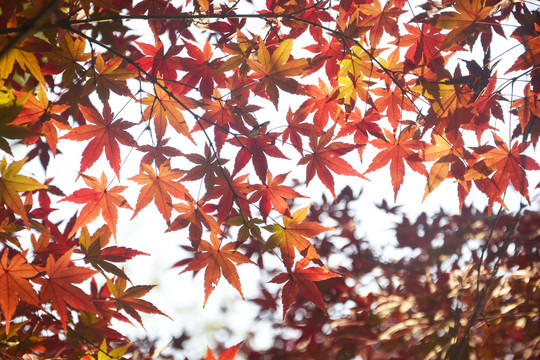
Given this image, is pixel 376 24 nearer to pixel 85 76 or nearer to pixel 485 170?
pixel 485 170

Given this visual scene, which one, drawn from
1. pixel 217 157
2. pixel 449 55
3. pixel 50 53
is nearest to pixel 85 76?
pixel 50 53

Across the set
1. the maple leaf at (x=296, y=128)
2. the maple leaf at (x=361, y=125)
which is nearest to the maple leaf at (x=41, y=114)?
the maple leaf at (x=296, y=128)

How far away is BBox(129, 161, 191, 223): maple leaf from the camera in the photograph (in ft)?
3.88

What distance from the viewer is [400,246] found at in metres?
2.46

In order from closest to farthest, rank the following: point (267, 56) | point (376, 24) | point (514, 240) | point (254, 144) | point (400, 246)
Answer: point (267, 56) < point (254, 144) < point (376, 24) < point (514, 240) < point (400, 246)

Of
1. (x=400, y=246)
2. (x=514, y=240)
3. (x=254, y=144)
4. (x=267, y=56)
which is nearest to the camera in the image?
(x=267, y=56)

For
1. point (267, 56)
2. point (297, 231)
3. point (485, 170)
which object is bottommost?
point (297, 231)

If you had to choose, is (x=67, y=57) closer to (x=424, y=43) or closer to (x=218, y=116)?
(x=218, y=116)

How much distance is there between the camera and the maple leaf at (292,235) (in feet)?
3.95

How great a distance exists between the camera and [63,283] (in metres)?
1.04

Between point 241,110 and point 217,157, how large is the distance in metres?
0.17

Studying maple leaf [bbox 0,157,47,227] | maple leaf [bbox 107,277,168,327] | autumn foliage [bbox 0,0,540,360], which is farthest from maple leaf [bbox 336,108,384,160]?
maple leaf [bbox 0,157,47,227]

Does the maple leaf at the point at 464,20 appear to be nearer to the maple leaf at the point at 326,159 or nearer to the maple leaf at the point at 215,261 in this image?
the maple leaf at the point at 326,159

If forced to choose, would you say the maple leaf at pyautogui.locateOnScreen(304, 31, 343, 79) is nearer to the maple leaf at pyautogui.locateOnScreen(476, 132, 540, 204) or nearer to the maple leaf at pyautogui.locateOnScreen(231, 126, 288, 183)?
the maple leaf at pyautogui.locateOnScreen(231, 126, 288, 183)
